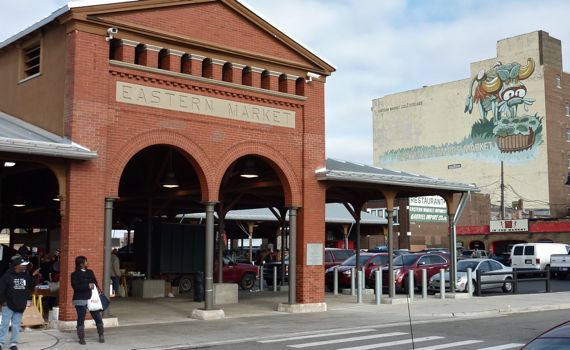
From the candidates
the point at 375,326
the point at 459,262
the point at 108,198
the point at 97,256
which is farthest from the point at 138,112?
the point at 459,262

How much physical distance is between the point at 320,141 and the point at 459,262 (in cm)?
1060

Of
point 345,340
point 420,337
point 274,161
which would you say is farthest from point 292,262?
point 420,337

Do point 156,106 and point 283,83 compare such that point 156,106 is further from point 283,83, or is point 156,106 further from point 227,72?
point 283,83

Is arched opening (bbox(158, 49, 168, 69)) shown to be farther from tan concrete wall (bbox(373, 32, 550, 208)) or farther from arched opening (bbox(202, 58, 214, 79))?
tan concrete wall (bbox(373, 32, 550, 208))

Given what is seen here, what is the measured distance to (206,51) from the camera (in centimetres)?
1831

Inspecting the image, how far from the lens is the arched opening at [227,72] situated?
1883 centimetres

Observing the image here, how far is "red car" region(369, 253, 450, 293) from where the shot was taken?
87.5 ft

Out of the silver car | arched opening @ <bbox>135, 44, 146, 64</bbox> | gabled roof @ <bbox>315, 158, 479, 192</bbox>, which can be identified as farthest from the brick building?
the silver car

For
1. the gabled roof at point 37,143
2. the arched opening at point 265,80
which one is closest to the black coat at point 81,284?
the gabled roof at point 37,143

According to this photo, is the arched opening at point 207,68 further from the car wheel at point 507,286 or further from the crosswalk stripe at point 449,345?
the car wheel at point 507,286

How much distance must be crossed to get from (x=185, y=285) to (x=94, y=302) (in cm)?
1392

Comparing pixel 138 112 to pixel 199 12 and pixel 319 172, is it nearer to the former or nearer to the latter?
pixel 199 12

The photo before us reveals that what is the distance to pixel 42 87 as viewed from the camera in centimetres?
1730

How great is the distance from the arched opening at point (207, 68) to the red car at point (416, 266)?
12072mm
